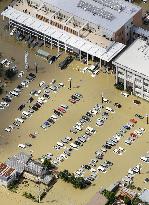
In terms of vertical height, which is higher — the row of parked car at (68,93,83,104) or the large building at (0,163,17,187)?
the row of parked car at (68,93,83,104)

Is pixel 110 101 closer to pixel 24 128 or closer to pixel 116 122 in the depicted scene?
pixel 116 122

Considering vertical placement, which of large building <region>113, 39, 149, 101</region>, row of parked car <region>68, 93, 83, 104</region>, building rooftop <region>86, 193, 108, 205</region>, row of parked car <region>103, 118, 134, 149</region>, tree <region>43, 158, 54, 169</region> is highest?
large building <region>113, 39, 149, 101</region>

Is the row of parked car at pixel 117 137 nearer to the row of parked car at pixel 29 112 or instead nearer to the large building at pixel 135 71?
the large building at pixel 135 71

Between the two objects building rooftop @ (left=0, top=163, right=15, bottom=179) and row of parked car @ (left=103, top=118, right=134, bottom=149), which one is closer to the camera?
building rooftop @ (left=0, top=163, right=15, bottom=179)

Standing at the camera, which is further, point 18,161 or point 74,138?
point 74,138

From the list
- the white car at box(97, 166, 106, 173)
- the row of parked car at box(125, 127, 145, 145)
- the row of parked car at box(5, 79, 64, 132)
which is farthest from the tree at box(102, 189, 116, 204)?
the row of parked car at box(5, 79, 64, 132)

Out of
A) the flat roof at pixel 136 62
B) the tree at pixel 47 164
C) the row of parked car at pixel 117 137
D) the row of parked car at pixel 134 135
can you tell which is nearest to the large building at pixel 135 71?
the flat roof at pixel 136 62

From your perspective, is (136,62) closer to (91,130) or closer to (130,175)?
(91,130)

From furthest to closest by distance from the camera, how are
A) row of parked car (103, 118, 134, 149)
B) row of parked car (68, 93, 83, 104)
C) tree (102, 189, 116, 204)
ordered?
row of parked car (68, 93, 83, 104) → row of parked car (103, 118, 134, 149) → tree (102, 189, 116, 204)

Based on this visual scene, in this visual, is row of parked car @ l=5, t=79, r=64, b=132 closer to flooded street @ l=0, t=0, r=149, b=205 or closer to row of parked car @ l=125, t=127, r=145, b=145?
flooded street @ l=0, t=0, r=149, b=205

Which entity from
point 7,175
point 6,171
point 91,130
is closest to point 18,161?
point 6,171

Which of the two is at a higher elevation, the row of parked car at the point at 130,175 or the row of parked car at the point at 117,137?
the row of parked car at the point at 117,137
